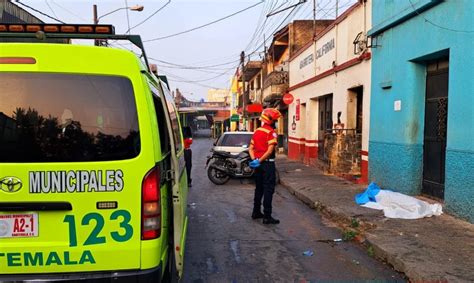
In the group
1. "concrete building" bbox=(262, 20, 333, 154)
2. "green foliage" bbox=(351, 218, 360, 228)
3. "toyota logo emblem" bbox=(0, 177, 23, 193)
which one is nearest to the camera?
"toyota logo emblem" bbox=(0, 177, 23, 193)

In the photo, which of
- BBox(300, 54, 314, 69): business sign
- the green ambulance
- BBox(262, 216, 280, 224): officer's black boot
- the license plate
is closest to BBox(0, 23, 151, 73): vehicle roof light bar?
the green ambulance

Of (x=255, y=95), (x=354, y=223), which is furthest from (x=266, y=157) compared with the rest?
(x=255, y=95)

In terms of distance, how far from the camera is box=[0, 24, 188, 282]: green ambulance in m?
2.85

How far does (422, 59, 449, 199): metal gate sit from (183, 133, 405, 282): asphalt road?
2.23 m

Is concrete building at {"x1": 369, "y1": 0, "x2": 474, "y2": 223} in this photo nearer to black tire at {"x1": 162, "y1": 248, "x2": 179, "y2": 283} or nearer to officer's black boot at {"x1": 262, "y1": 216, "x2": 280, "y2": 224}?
officer's black boot at {"x1": 262, "y1": 216, "x2": 280, "y2": 224}

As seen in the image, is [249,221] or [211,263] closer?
[211,263]

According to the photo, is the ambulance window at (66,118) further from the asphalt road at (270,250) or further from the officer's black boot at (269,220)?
the officer's black boot at (269,220)

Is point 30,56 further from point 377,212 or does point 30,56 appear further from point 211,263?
point 377,212

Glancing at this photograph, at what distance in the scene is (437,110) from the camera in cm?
782

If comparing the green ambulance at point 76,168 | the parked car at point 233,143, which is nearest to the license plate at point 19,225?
the green ambulance at point 76,168

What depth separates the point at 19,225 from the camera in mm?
2857

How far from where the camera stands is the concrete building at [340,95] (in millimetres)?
10938

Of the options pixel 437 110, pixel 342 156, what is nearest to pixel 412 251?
pixel 437 110

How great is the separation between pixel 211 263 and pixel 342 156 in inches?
310
